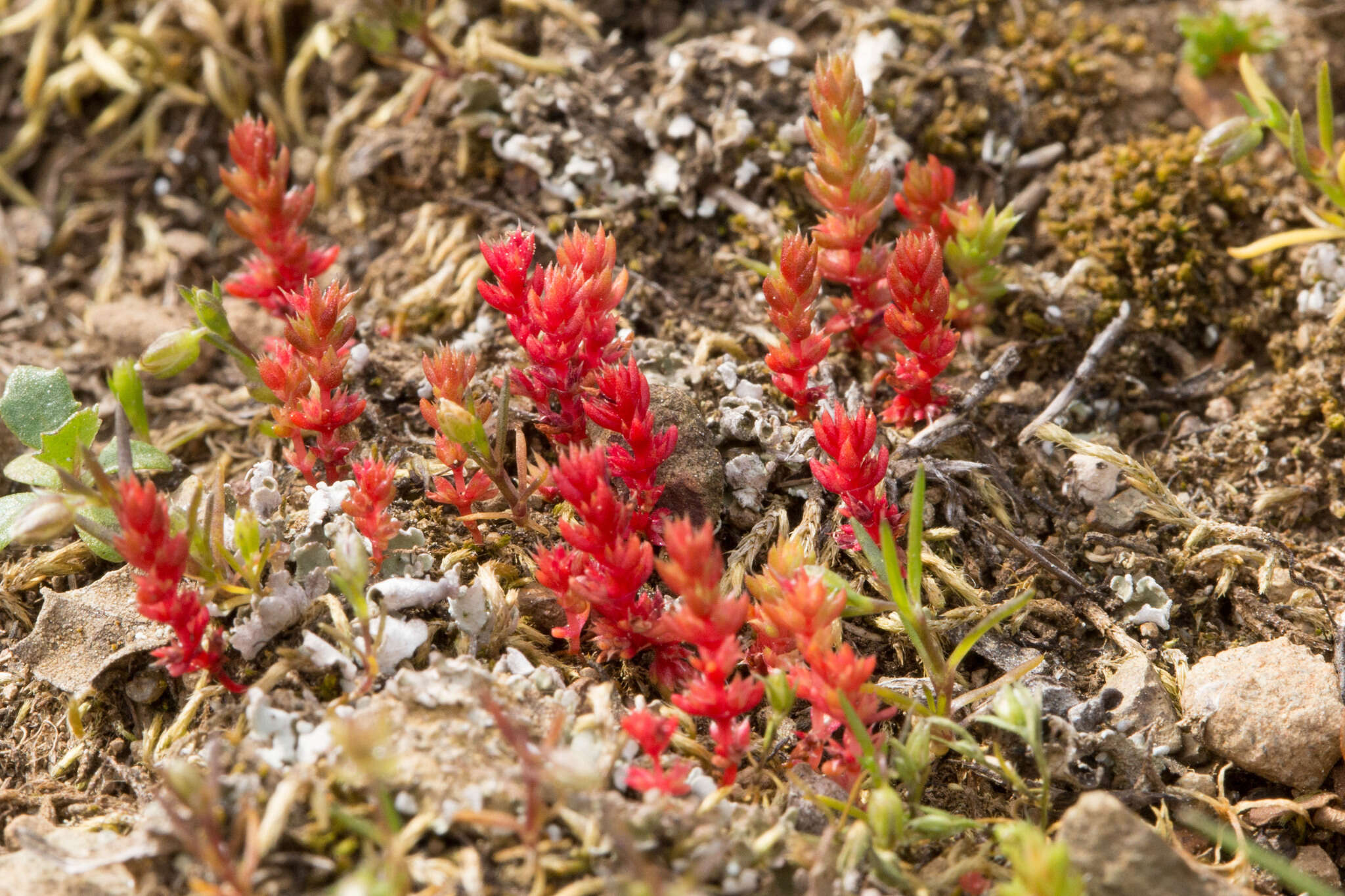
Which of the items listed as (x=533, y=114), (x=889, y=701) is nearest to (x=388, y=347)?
(x=533, y=114)

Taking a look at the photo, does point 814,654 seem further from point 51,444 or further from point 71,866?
point 51,444

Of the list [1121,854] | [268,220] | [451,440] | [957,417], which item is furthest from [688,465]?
[268,220]

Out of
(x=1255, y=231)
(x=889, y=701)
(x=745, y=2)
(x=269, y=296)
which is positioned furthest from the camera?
(x=745, y=2)

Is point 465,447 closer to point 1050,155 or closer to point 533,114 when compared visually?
point 533,114

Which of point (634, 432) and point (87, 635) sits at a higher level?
point (634, 432)

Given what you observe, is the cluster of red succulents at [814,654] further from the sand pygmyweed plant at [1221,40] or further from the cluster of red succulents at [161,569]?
the sand pygmyweed plant at [1221,40]

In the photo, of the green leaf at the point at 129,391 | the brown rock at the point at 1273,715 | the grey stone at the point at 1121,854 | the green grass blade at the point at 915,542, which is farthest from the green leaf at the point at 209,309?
the brown rock at the point at 1273,715

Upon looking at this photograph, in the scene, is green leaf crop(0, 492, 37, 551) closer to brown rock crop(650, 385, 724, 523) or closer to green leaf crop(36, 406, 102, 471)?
green leaf crop(36, 406, 102, 471)
